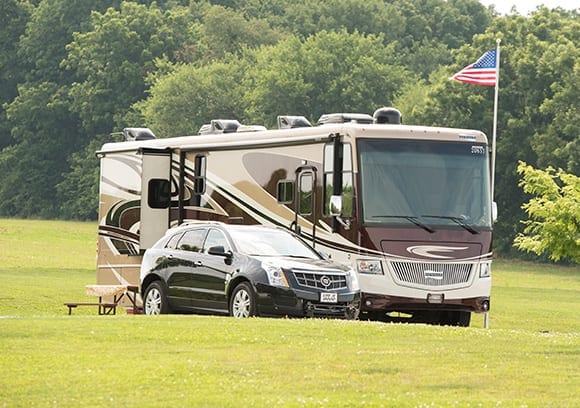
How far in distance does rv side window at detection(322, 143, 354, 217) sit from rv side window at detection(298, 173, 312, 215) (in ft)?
1.64

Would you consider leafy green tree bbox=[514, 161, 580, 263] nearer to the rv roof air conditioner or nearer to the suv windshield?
the suv windshield

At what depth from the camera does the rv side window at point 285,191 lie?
25.3m

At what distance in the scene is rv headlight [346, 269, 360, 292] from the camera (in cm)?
2184

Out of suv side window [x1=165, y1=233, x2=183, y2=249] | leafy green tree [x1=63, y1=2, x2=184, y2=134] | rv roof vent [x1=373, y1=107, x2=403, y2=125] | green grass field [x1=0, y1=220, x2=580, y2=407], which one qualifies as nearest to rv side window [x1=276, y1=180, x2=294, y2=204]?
rv roof vent [x1=373, y1=107, x2=403, y2=125]

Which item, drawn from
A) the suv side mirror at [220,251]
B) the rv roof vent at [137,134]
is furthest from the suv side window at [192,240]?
the rv roof vent at [137,134]

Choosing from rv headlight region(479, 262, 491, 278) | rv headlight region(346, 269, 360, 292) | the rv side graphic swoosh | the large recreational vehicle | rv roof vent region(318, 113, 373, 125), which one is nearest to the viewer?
rv headlight region(346, 269, 360, 292)

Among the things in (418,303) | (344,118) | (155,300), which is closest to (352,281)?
(418,303)

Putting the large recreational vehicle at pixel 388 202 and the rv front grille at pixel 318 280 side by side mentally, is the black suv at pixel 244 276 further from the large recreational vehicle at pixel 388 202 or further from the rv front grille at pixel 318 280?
the large recreational vehicle at pixel 388 202

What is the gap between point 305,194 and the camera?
81.7 feet

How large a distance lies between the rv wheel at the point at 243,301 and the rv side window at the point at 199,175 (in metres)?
6.41

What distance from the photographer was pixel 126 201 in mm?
30156

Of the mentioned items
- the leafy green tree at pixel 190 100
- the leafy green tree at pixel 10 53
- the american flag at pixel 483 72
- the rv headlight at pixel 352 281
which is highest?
the leafy green tree at pixel 10 53

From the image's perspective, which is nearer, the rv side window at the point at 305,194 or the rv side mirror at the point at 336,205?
the rv side mirror at the point at 336,205

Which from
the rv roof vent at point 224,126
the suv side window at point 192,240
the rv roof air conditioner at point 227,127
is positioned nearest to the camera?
the suv side window at point 192,240
